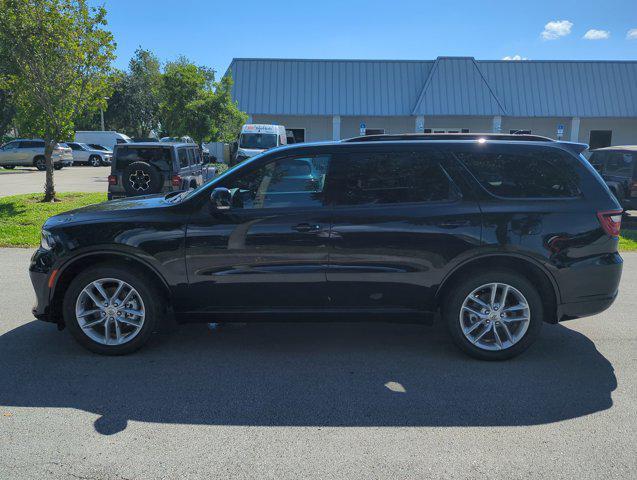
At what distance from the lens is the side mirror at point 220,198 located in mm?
4230

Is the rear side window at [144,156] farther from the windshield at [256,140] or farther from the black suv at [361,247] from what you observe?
the windshield at [256,140]

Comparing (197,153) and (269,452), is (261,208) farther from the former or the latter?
(197,153)

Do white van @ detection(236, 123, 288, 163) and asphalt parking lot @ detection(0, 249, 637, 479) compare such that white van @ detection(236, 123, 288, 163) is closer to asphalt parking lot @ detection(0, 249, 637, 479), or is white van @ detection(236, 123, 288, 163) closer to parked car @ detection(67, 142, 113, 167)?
asphalt parking lot @ detection(0, 249, 637, 479)

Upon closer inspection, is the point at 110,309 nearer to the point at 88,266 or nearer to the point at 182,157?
the point at 88,266

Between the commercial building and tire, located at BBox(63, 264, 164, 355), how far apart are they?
83.3 feet

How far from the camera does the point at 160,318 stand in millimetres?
4465

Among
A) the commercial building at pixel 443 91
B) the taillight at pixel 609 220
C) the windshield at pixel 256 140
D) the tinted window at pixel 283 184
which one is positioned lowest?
the taillight at pixel 609 220

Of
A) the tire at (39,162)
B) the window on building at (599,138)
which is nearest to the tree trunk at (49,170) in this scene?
the tire at (39,162)

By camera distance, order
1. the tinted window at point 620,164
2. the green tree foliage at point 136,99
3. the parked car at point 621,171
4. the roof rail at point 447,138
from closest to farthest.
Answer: the roof rail at point 447,138 → the parked car at point 621,171 → the tinted window at point 620,164 → the green tree foliage at point 136,99

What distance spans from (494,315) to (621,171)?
10389mm

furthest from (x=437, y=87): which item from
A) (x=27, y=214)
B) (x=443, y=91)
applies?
(x=27, y=214)

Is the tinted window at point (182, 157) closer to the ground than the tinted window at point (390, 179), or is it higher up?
higher up

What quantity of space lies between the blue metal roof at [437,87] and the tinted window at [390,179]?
24873mm

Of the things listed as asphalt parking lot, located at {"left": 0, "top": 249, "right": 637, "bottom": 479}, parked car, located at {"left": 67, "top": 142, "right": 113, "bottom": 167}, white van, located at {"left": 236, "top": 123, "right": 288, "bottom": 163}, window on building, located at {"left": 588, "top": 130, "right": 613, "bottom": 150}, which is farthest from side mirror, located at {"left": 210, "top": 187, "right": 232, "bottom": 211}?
parked car, located at {"left": 67, "top": 142, "right": 113, "bottom": 167}
